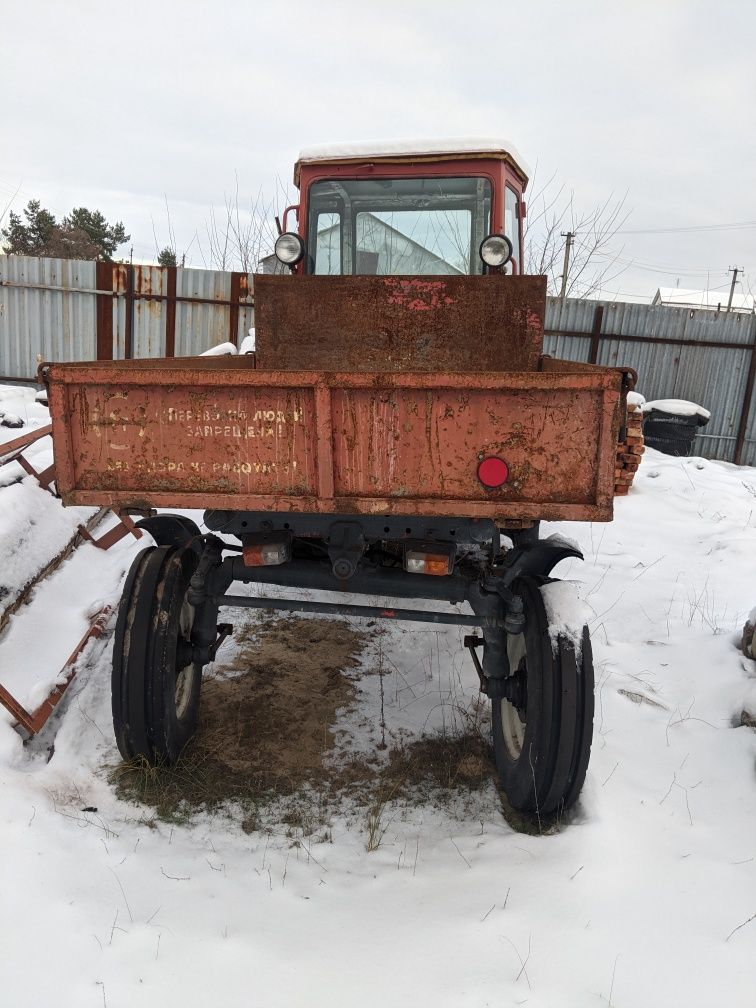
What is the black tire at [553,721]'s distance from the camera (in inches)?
99.9

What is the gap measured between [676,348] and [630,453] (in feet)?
15.4

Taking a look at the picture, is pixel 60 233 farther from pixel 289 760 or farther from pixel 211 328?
pixel 289 760

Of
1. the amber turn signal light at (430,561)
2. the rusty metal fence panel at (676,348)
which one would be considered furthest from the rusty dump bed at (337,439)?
the rusty metal fence panel at (676,348)

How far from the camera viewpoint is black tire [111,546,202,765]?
2.78 metres

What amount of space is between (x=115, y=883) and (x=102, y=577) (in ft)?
9.03

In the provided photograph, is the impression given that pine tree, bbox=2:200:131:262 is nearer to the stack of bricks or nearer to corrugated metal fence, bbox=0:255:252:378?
corrugated metal fence, bbox=0:255:252:378

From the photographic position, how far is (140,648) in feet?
9.16

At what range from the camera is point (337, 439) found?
2314 mm

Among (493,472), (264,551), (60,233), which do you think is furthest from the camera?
(60,233)

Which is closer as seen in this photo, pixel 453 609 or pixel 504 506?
pixel 504 506

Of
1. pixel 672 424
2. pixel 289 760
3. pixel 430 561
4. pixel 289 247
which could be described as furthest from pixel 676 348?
pixel 289 760

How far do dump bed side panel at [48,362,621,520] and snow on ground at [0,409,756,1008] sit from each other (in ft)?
4.10

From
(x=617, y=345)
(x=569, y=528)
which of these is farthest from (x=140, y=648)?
(x=617, y=345)

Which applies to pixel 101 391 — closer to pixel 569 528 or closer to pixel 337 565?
pixel 337 565
